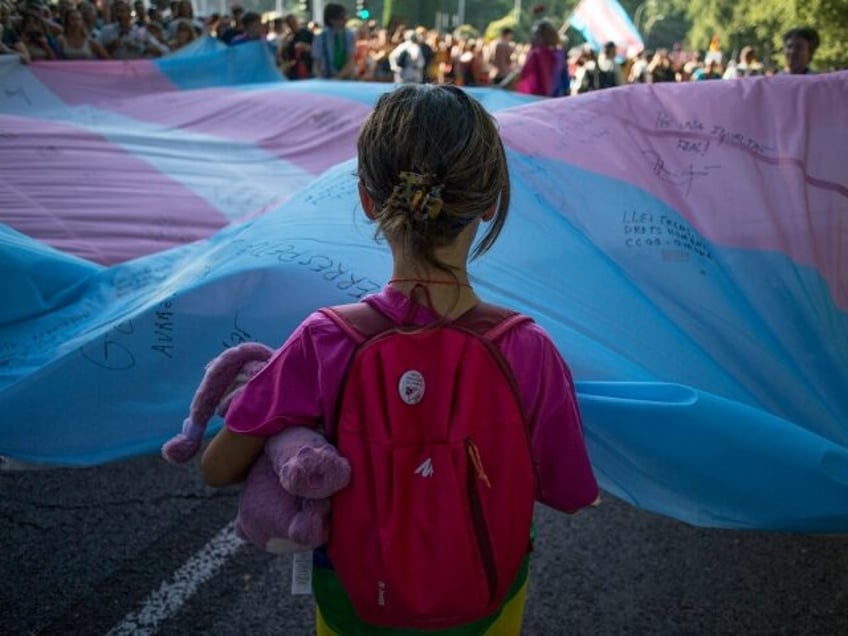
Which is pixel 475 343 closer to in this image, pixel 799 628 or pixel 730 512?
pixel 730 512

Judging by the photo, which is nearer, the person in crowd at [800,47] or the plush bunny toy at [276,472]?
the plush bunny toy at [276,472]

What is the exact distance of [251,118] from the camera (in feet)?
15.9

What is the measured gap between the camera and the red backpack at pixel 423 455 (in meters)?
1.10

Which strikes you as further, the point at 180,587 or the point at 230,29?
the point at 230,29

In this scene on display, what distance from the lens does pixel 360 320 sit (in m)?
1.12

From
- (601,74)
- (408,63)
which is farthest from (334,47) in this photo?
(601,74)

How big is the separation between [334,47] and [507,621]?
795 cm

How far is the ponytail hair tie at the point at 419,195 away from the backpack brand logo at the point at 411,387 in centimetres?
20

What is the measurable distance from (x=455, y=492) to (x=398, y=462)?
9 centimetres

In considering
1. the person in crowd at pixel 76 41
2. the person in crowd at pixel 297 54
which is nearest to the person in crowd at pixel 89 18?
the person in crowd at pixel 76 41

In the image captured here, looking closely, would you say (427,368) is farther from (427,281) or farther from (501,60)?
(501,60)

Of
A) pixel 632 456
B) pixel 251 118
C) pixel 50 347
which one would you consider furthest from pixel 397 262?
pixel 251 118

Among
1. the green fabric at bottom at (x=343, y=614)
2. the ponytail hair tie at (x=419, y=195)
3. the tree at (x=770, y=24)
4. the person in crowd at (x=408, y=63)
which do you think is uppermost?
the ponytail hair tie at (x=419, y=195)

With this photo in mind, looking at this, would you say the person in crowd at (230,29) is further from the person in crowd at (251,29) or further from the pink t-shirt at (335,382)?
the pink t-shirt at (335,382)
